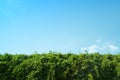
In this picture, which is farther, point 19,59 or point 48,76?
point 19,59

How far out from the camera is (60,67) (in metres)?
13.8

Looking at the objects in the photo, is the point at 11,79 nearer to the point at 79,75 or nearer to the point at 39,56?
the point at 39,56

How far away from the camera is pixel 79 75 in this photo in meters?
13.4

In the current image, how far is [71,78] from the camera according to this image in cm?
1355

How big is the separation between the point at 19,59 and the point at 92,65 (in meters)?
4.12

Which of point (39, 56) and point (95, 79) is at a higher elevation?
point (39, 56)

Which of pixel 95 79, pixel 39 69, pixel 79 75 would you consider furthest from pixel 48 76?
pixel 95 79

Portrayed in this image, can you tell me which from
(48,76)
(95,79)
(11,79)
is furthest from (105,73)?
(11,79)

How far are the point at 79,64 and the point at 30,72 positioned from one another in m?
2.69

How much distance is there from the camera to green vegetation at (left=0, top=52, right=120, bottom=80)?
13578 mm

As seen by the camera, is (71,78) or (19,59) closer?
(71,78)

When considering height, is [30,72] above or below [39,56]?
below

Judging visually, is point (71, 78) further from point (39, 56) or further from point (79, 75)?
point (39, 56)

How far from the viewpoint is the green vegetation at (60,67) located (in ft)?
44.5
